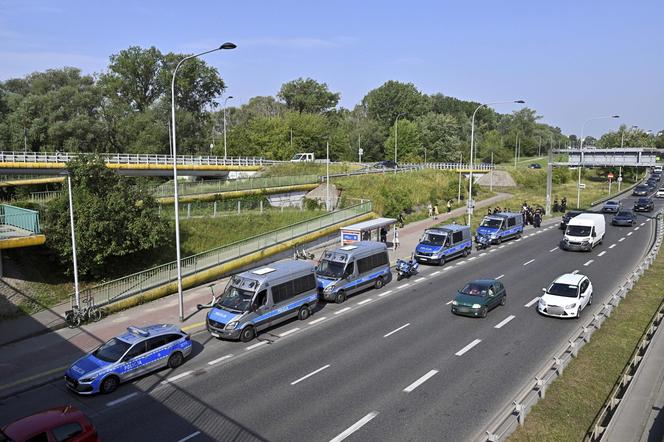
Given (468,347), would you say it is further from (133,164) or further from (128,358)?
(133,164)

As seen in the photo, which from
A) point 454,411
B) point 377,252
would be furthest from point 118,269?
point 454,411

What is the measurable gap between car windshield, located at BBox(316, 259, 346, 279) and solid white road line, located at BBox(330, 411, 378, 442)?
10.9 meters

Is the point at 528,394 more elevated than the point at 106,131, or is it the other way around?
the point at 106,131

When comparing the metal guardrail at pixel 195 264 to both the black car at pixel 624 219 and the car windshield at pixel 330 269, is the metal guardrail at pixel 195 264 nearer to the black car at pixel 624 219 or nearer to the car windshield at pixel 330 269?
the car windshield at pixel 330 269

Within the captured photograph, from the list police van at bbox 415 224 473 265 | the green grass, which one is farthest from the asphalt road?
police van at bbox 415 224 473 265

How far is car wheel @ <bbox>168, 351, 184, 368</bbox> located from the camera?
15.9m

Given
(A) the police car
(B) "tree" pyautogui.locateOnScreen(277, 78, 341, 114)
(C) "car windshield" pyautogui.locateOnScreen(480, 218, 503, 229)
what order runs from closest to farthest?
1. (A) the police car
2. (C) "car windshield" pyautogui.locateOnScreen(480, 218, 503, 229)
3. (B) "tree" pyautogui.locateOnScreen(277, 78, 341, 114)

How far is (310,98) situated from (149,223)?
79.9m

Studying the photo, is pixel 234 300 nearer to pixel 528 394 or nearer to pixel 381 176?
pixel 528 394

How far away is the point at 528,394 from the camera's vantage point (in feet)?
41.8

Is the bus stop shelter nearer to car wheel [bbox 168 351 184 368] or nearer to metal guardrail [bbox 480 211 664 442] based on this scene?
metal guardrail [bbox 480 211 664 442]

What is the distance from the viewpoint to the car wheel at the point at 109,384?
14.1m

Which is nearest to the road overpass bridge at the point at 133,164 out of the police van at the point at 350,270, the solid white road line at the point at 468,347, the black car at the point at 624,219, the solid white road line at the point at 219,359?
the police van at the point at 350,270

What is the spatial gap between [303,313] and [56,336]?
934cm
